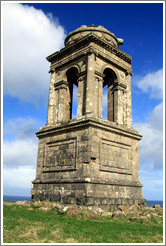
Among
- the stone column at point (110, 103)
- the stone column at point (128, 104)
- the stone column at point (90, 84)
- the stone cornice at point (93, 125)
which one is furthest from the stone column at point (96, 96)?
the stone column at point (128, 104)

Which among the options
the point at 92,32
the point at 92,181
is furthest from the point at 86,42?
the point at 92,181

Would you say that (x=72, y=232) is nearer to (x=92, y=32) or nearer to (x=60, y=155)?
(x=60, y=155)

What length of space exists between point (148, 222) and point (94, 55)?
29.6 feet

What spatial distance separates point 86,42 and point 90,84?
9.17 feet

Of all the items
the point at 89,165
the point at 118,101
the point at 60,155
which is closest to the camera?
the point at 89,165

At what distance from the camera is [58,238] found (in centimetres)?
608

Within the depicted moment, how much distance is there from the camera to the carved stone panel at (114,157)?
11.9 meters

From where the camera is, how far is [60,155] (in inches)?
498

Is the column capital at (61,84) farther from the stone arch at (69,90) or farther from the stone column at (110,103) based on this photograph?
the stone column at (110,103)

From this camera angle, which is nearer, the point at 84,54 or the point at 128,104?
the point at 84,54

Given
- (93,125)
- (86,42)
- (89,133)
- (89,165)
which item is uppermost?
(86,42)

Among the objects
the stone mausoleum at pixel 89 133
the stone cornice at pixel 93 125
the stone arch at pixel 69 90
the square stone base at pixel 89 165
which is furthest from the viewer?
the stone arch at pixel 69 90

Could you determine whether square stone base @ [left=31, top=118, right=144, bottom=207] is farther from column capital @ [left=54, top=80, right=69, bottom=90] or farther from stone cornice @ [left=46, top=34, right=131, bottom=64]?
stone cornice @ [left=46, top=34, right=131, bottom=64]

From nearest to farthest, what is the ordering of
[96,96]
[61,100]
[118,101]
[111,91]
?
1. [96,96]
2. [118,101]
3. [61,100]
4. [111,91]
